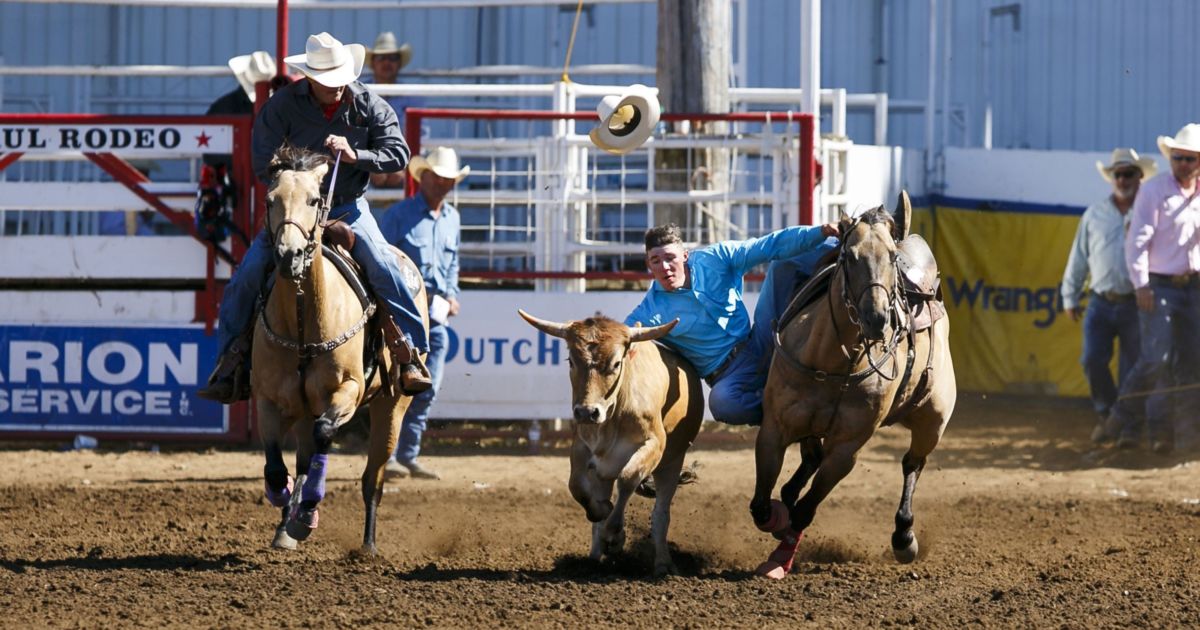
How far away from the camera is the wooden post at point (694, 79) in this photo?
39.2ft

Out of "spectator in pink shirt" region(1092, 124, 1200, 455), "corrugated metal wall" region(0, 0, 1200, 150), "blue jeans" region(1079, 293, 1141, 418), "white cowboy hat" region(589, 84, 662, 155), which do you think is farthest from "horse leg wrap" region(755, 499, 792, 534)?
"corrugated metal wall" region(0, 0, 1200, 150)

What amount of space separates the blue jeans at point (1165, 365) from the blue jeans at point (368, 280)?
19.2ft

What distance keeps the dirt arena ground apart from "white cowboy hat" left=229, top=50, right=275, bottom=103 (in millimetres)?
2754

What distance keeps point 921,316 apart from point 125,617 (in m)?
3.70

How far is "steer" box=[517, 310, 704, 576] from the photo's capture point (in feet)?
22.4

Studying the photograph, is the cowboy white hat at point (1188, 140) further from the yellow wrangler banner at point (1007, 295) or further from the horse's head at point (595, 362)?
the horse's head at point (595, 362)

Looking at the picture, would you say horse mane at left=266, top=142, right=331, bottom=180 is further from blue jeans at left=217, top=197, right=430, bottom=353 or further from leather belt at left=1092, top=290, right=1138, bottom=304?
leather belt at left=1092, top=290, right=1138, bottom=304

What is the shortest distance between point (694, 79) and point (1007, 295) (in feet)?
13.2

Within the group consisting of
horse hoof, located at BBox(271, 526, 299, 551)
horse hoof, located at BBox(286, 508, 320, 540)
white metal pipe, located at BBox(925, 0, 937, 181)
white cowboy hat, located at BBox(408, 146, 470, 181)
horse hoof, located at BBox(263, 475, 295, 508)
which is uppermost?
white metal pipe, located at BBox(925, 0, 937, 181)

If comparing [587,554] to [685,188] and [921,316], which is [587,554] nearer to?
[921,316]

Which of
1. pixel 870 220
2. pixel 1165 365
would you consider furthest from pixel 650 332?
pixel 1165 365

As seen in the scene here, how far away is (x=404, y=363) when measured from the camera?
804 cm

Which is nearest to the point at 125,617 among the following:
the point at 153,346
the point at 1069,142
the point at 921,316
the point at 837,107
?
the point at 921,316

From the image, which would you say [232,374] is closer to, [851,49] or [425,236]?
[425,236]
